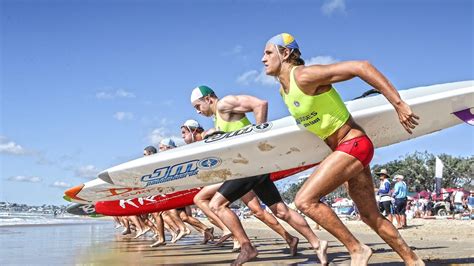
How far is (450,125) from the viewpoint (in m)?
5.16

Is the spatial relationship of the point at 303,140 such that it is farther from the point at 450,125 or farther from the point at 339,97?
the point at 450,125

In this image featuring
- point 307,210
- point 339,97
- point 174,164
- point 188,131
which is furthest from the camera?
point 188,131

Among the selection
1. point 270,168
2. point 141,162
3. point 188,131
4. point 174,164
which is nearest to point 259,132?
point 270,168

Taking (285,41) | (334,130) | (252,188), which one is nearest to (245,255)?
(252,188)

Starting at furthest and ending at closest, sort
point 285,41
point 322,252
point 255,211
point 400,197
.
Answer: point 400,197 → point 255,211 → point 322,252 → point 285,41

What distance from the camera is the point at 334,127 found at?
367 cm

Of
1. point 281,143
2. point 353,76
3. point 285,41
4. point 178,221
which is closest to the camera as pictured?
point 353,76

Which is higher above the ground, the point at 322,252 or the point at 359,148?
the point at 359,148

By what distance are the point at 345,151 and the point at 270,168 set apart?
1887 millimetres

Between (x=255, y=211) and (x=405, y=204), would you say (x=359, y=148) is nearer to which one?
(x=255, y=211)

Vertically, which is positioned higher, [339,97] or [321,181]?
[339,97]

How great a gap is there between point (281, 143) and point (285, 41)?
55.0 inches

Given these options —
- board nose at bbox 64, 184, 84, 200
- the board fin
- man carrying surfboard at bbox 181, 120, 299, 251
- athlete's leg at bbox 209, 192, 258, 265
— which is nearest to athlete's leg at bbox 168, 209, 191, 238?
board nose at bbox 64, 184, 84, 200

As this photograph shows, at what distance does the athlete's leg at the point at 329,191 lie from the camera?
344cm
